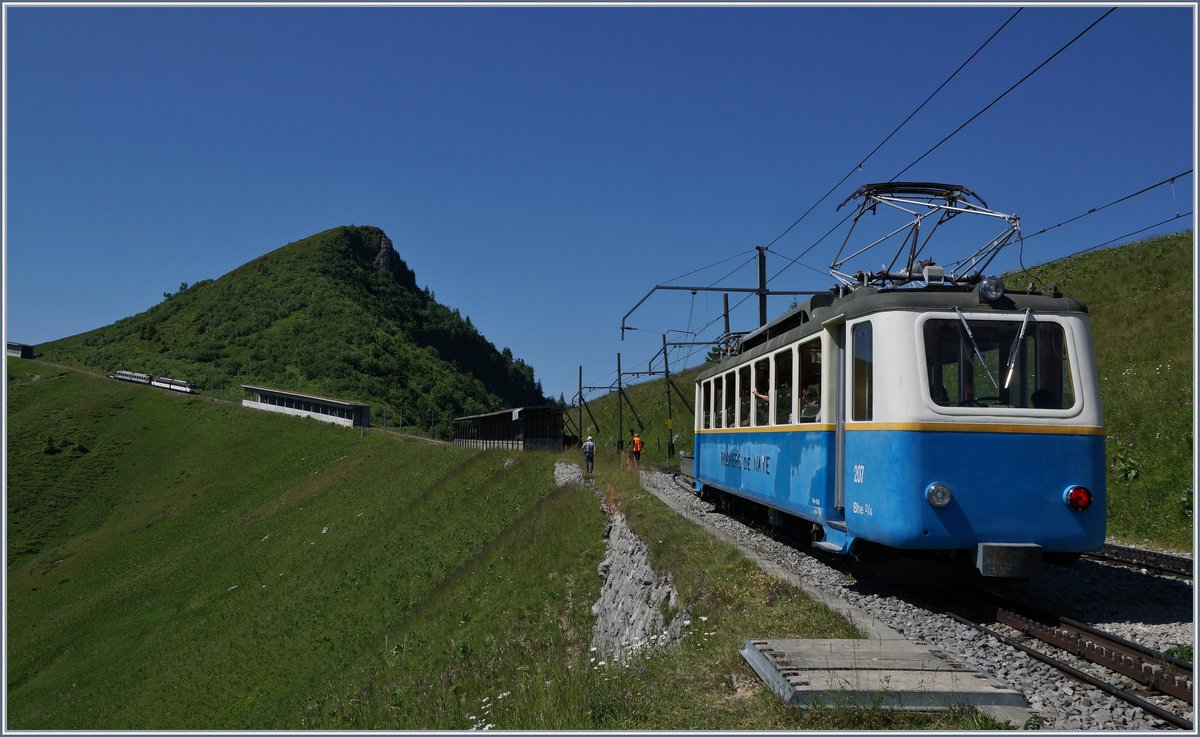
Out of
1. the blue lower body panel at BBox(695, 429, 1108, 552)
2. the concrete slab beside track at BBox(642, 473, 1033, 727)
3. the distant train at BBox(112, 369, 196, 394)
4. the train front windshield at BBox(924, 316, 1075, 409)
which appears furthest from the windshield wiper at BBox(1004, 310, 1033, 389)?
the distant train at BBox(112, 369, 196, 394)

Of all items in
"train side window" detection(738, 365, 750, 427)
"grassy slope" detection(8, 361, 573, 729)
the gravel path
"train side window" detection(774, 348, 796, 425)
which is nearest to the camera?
the gravel path

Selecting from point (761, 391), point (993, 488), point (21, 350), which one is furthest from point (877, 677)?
point (21, 350)

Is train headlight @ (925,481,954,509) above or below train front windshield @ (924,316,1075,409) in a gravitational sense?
below

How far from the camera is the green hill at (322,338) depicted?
104438 millimetres

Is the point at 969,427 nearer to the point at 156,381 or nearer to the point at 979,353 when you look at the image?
the point at 979,353

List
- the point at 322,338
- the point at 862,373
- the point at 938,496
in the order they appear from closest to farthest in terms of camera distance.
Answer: the point at 938,496, the point at 862,373, the point at 322,338

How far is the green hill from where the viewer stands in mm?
104438

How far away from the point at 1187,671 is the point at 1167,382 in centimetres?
1616

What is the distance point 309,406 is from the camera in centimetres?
8700

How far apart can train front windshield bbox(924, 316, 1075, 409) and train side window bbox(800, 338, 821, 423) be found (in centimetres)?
188

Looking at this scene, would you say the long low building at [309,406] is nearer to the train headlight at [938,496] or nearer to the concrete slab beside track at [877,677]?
the train headlight at [938,496]

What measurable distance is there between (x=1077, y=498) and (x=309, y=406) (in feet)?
278

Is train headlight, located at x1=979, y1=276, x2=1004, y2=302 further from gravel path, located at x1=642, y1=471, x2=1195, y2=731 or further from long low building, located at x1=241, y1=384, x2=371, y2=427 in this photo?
long low building, located at x1=241, y1=384, x2=371, y2=427

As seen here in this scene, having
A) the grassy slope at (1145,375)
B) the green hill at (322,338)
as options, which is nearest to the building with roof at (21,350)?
the green hill at (322,338)
